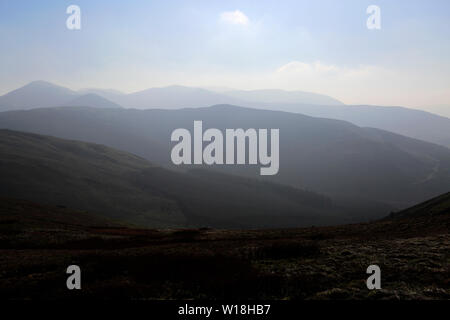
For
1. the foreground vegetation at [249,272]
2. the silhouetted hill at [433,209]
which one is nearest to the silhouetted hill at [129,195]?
the silhouetted hill at [433,209]

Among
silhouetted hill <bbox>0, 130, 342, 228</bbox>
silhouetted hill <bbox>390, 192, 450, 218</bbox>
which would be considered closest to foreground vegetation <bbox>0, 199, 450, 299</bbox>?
silhouetted hill <bbox>390, 192, 450, 218</bbox>

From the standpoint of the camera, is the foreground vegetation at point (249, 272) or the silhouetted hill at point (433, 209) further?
the silhouetted hill at point (433, 209)

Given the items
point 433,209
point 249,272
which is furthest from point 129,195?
point 249,272

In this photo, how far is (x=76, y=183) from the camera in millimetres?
146750

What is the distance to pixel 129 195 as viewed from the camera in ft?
495

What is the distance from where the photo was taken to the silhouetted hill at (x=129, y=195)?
126 metres

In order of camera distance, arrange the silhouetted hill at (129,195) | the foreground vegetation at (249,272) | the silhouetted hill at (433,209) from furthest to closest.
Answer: the silhouetted hill at (129,195), the silhouetted hill at (433,209), the foreground vegetation at (249,272)

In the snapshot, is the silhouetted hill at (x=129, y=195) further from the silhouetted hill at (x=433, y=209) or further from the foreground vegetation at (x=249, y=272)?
the foreground vegetation at (x=249, y=272)

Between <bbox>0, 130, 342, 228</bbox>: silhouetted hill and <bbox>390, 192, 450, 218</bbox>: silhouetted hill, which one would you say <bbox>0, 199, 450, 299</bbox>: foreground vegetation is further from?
<bbox>0, 130, 342, 228</bbox>: silhouetted hill
